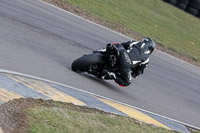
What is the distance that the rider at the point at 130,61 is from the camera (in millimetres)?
8828

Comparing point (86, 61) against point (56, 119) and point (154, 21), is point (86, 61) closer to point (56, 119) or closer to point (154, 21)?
point (56, 119)

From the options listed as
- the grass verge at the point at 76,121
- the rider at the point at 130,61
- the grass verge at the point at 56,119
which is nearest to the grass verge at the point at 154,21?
the rider at the point at 130,61

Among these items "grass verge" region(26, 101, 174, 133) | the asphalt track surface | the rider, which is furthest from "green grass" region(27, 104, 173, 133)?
the rider

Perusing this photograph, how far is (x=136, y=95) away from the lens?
9.55 meters

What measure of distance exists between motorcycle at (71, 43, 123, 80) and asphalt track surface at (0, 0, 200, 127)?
0.61ft

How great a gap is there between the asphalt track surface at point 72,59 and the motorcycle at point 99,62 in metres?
0.19

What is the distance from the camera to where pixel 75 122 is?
592 cm

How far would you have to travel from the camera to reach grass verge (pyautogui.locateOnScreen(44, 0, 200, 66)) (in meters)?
17.2

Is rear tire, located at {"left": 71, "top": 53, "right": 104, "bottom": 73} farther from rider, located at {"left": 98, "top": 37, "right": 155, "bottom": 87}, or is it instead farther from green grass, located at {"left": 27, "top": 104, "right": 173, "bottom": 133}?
green grass, located at {"left": 27, "top": 104, "right": 173, "bottom": 133}

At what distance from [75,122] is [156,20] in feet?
55.9

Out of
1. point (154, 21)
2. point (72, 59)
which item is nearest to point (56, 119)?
point (72, 59)

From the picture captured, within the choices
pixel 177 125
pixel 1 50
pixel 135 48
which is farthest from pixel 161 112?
pixel 1 50

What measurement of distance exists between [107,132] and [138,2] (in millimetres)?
19067

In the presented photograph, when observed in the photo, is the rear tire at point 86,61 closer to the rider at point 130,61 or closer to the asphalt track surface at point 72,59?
the asphalt track surface at point 72,59
